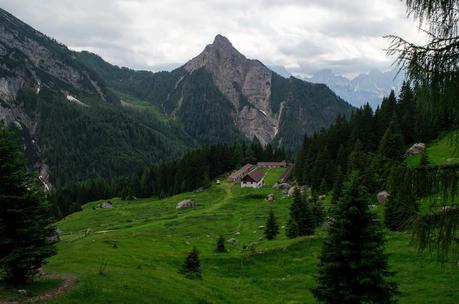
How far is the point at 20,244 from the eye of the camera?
971 inches

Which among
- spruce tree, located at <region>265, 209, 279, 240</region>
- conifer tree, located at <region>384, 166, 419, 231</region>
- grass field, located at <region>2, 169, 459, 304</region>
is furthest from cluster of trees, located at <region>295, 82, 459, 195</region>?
conifer tree, located at <region>384, 166, 419, 231</region>

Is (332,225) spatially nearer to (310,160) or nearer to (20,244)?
(20,244)

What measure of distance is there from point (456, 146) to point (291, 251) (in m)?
38.0

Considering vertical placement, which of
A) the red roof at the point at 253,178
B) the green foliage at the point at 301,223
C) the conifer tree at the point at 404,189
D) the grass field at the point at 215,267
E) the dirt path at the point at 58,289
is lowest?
the grass field at the point at 215,267

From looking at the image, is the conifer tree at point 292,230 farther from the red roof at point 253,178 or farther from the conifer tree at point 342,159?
the red roof at point 253,178

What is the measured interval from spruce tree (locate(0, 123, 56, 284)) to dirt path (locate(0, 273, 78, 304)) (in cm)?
197

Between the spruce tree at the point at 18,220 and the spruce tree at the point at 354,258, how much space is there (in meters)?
16.9

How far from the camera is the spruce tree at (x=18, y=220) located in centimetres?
2444

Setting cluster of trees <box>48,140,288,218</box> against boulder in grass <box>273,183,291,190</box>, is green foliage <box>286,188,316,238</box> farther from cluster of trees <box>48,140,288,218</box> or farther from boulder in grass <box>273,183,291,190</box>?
cluster of trees <box>48,140,288,218</box>

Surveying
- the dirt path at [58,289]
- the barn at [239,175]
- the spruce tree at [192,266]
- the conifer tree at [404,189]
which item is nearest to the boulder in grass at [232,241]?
the spruce tree at [192,266]

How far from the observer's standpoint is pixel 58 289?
25359mm

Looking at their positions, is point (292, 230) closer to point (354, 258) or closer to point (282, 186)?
point (354, 258)

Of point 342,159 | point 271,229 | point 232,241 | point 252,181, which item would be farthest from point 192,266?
point 252,181

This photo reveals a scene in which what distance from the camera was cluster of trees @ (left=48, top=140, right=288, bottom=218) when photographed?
137625mm
